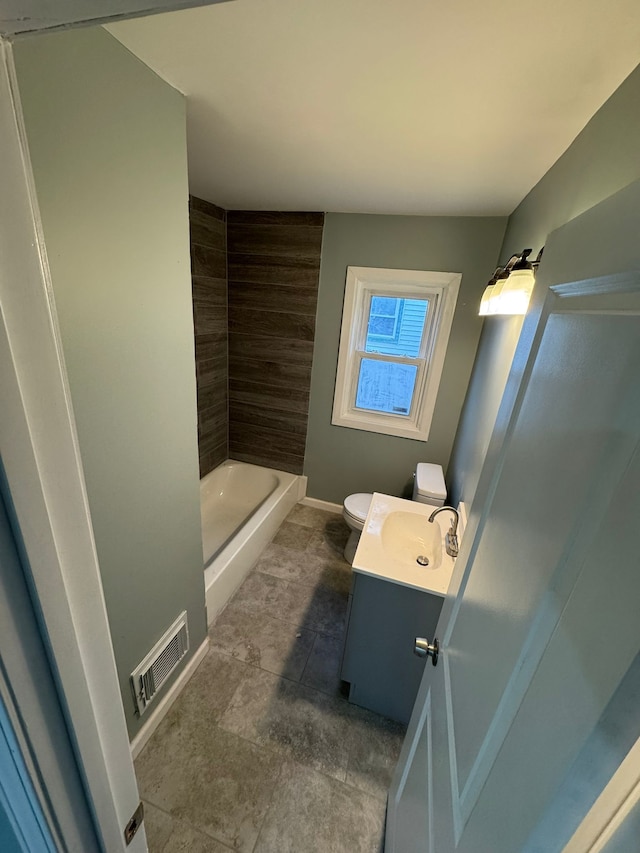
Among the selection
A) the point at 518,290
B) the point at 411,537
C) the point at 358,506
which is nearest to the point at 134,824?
the point at 411,537

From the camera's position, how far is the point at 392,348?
2609 millimetres

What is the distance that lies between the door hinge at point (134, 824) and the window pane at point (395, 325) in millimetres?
2539

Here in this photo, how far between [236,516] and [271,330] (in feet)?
5.22

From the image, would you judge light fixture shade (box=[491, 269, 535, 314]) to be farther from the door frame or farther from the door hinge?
the door hinge

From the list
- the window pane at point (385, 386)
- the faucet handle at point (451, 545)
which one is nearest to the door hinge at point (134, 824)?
the faucet handle at point (451, 545)

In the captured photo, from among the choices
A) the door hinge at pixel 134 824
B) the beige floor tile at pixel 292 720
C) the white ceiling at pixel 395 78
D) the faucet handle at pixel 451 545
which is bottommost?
the beige floor tile at pixel 292 720

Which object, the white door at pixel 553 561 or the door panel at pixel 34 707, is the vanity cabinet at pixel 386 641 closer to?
the white door at pixel 553 561

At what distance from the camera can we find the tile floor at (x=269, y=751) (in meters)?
1.18

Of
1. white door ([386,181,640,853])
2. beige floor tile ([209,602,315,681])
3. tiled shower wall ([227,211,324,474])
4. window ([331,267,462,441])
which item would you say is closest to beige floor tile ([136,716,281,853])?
beige floor tile ([209,602,315,681])

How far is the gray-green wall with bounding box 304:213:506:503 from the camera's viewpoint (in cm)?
216

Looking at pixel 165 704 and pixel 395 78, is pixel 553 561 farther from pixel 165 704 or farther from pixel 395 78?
pixel 165 704

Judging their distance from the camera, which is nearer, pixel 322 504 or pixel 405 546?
pixel 405 546

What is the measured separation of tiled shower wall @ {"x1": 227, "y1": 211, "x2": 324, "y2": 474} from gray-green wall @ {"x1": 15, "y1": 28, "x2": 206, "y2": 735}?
1471mm

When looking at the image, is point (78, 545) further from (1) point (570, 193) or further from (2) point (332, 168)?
(2) point (332, 168)
